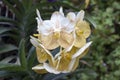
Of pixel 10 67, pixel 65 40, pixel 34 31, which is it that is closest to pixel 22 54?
pixel 10 67

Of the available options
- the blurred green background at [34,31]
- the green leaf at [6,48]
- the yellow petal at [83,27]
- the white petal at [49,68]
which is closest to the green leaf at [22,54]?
the blurred green background at [34,31]

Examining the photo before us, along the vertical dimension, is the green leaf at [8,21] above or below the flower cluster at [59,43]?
above

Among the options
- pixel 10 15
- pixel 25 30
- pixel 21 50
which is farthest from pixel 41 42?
pixel 10 15

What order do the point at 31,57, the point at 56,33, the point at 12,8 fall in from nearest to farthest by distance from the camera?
the point at 56,33 → the point at 31,57 → the point at 12,8

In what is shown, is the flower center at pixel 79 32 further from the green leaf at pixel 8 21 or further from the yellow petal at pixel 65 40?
the green leaf at pixel 8 21

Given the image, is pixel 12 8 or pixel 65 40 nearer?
pixel 65 40

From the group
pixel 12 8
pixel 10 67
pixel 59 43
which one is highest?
pixel 12 8

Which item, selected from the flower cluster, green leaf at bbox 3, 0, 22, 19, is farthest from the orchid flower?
green leaf at bbox 3, 0, 22, 19

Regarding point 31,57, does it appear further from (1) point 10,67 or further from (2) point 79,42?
(2) point 79,42

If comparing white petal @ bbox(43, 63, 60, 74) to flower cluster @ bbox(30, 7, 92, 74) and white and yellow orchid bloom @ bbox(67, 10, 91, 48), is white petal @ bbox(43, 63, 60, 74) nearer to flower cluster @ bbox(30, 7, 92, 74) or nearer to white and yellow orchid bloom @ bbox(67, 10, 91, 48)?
flower cluster @ bbox(30, 7, 92, 74)
